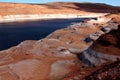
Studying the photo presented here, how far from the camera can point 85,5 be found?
586 feet

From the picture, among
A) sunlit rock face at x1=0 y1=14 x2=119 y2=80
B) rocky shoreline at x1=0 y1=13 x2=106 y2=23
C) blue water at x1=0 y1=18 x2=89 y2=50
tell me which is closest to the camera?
sunlit rock face at x1=0 y1=14 x2=119 y2=80

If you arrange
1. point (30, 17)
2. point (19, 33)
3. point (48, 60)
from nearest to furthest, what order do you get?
1. point (48, 60)
2. point (19, 33)
3. point (30, 17)

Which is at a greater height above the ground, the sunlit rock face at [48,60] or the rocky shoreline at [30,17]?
the sunlit rock face at [48,60]

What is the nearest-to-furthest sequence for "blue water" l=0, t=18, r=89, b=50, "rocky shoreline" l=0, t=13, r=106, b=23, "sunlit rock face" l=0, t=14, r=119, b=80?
1. "sunlit rock face" l=0, t=14, r=119, b=80
2. "blue water" l=0, t=18, r=89, b=50
3. "rocky shoreline" l=0, t=13, r=106, b=23

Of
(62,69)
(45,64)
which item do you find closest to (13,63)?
(45,64)

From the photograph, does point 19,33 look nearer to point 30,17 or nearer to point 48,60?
point 48,60

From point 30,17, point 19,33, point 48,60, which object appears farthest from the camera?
point 30,17

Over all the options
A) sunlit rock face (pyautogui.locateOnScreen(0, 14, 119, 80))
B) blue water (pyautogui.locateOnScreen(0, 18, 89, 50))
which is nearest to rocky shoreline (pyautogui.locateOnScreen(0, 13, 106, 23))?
blue water (pyautogui.locateOnScreen(0, 18, 89, 50))

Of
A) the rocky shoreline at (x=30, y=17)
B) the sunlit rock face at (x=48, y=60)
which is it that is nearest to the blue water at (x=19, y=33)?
the sunlit rock face at (x=48, y=60)

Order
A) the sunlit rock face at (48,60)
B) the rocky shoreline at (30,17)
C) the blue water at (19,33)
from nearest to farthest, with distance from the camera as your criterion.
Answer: the sunlit rock face at (48,60)
the blue water at (19,33)
the rocky shoreline at (30,17)

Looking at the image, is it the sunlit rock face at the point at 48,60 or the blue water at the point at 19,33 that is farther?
the blue water at the point at 19,33

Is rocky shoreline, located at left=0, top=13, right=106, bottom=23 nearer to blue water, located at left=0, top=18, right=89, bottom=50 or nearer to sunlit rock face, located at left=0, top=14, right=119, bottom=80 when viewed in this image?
blue water, located at left=0, top=18, right=89, bottom=50

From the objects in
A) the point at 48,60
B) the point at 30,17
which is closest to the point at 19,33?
the point at 48,60

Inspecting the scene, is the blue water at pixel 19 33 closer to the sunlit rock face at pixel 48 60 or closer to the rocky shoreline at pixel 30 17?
the sunlit rock face at pixel 48 60
